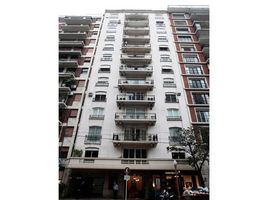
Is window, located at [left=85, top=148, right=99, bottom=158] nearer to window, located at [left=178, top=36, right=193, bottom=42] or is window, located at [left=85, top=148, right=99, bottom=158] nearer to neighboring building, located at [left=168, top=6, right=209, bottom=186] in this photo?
neighboring building, located at [left=168, top=6, right=209, bottom=186]

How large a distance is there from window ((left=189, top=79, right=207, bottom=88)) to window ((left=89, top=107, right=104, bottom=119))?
1041 cm

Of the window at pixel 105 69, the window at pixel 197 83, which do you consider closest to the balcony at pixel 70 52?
the window at pixel 105 69

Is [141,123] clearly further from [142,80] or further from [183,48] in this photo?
[183,48]

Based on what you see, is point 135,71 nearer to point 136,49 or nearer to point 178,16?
point 136,49

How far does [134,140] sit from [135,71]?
8.98 meters

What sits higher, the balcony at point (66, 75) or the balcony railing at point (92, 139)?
the balcony at point (66, 75)

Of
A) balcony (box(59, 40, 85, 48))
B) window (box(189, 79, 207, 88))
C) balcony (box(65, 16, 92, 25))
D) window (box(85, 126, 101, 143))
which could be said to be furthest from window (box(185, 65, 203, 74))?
balcony (box(65, 16, 92, 25))

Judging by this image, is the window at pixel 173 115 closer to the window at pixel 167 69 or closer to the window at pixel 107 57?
the window at pixel 167 69

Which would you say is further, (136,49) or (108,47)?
(108,47)

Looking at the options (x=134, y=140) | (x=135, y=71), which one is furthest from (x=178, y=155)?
(x=135, y=71)

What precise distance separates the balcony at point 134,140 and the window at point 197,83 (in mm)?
8375

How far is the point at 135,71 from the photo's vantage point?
28.2 metres

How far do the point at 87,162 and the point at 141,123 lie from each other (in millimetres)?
6360

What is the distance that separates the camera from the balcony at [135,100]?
985 inches
